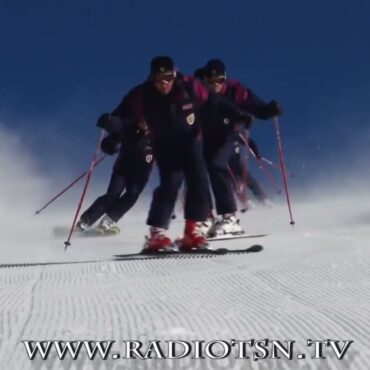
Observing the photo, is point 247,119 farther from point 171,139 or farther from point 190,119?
point 171,139

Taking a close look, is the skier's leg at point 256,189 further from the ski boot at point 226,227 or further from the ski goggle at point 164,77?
the ski goggle at point 164,77

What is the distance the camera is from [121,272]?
4.94 m

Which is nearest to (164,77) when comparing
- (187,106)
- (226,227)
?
(187,106)

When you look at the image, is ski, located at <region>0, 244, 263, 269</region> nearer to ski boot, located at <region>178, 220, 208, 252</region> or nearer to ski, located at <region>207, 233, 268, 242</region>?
ski boot, located at <region>178, 220, 208, 252</region>

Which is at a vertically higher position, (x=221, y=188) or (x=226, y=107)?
(x=226, y=107)

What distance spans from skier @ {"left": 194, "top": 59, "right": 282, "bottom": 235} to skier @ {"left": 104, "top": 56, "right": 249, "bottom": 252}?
0.64 meters

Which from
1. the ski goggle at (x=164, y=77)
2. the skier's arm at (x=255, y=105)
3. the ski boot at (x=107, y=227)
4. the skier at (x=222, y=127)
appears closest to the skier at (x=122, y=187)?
the ski boot at (x=107, y=227)

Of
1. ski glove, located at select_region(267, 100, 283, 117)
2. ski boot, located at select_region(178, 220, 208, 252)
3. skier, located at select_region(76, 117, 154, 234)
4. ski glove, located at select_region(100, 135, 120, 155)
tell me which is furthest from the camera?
skier, located at select_region(76, 117, 154, 234)

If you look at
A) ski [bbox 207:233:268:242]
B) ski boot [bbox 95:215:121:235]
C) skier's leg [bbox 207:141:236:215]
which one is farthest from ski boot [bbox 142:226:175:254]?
ski boot [bbox 95:215:121:235]

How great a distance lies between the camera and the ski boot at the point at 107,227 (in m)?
9.09

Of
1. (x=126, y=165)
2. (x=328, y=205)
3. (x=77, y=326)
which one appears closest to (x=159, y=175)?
(x=126, y=165)

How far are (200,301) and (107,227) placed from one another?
5.74 m

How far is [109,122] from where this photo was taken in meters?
6.02

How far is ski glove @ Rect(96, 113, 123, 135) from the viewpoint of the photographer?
6.02m
